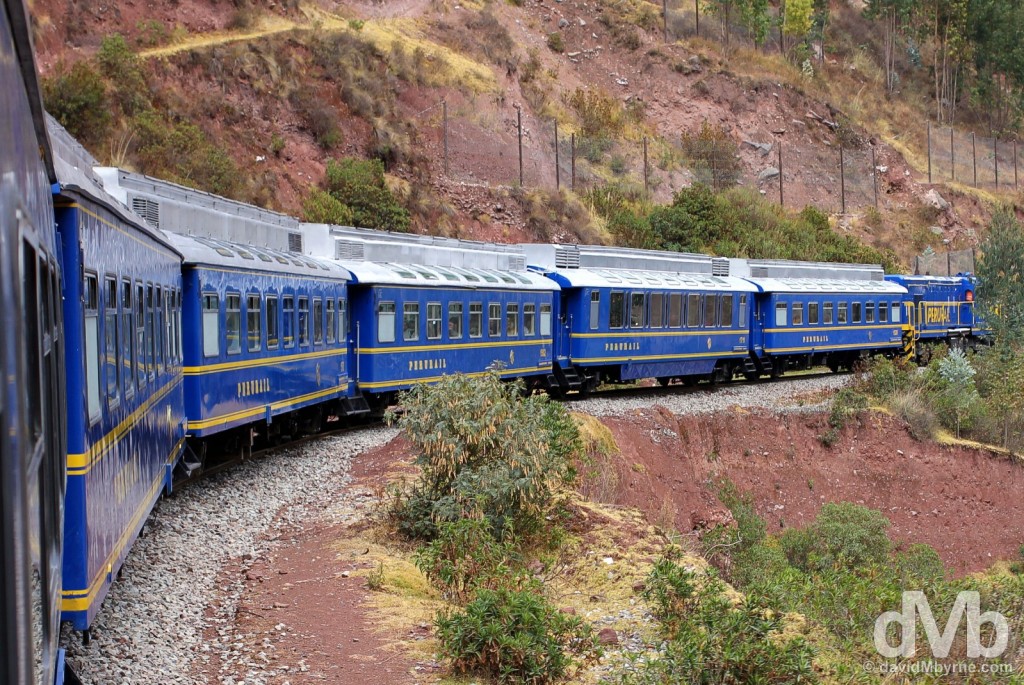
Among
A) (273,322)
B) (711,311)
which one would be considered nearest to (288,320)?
(273,322)

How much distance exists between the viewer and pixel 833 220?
63250 mm

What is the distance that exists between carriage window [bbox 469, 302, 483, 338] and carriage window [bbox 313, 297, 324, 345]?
14.8 ft

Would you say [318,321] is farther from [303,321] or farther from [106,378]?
[106,378]

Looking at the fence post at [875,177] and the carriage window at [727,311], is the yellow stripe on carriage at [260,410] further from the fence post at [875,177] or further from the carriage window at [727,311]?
the fence post at [875,177]

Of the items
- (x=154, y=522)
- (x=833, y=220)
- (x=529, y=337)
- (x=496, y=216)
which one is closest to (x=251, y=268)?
(x=154, y=522)

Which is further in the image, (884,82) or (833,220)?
(884,82)

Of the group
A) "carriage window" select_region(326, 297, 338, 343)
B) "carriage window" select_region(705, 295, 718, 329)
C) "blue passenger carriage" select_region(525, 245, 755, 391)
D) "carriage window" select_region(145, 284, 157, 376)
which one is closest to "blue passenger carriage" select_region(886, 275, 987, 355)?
"blue passenger carriage" select_region(525, 245, 755, 391)

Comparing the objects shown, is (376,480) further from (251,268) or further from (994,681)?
(994,681)

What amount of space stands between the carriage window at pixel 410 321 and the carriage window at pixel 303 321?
310 centimetres

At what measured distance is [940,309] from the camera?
42.1m

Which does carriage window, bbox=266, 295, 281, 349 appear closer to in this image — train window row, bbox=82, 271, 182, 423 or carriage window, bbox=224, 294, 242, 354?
carriage window, bbox=224, 294, 242, 354

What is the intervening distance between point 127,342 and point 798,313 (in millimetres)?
26888

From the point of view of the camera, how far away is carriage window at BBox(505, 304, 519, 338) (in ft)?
76.1

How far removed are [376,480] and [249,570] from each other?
4.35 meters
